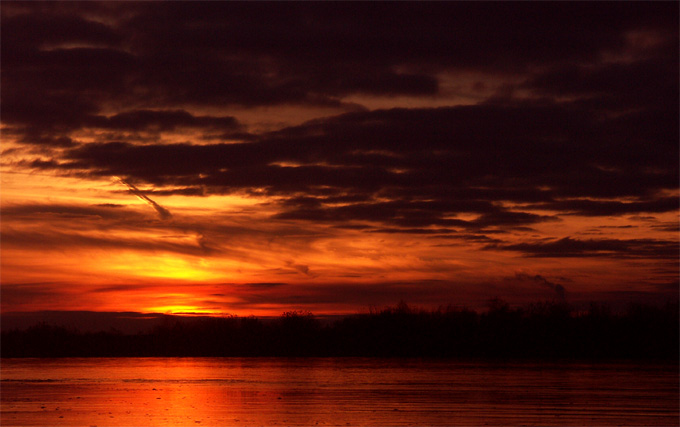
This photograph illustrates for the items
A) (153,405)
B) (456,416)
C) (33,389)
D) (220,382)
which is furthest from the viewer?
(220,382)

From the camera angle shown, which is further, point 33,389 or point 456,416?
point 33,389

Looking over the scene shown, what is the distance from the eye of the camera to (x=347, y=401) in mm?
33656

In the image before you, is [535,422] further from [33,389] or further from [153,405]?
[33,389]

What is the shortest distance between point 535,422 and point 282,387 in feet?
63.9

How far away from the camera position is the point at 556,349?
340 feet

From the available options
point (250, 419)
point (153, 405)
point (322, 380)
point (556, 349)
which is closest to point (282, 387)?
point (322, 380)

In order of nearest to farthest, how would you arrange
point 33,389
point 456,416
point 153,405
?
point 456,416, point 153,405, point 33,389

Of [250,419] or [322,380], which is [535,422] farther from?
[322,380]

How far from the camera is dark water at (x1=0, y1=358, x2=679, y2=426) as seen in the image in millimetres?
27656

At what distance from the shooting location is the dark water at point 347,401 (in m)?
27.7

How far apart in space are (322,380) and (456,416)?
20.7m

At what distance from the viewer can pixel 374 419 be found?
90.2 ft

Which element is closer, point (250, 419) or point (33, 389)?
point (250, 419)

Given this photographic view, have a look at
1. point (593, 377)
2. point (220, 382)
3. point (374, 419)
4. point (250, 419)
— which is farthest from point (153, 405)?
point (593, 377)
